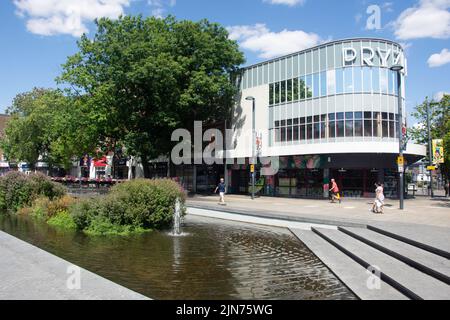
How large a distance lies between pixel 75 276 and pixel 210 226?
995cm

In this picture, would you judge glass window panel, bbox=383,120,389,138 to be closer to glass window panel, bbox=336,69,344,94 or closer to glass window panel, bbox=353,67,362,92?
glass window panel, bbox=353,67,362,92

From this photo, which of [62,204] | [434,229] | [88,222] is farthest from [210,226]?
[434,229]

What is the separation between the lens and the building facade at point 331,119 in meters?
32.1

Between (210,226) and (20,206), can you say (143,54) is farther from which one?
(210,226)

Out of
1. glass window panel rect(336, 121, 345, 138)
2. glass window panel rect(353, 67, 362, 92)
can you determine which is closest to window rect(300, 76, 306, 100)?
glass window panel rect(336, 121, 345, 138)

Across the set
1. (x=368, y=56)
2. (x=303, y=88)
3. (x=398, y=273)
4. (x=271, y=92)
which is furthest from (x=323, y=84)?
(x=398, y=273)

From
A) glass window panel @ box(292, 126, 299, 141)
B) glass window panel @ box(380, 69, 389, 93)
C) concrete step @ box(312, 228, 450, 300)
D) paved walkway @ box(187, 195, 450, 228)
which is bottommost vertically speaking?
concrete step @ box(312, 228, 450, 300)

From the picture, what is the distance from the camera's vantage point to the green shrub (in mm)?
15430

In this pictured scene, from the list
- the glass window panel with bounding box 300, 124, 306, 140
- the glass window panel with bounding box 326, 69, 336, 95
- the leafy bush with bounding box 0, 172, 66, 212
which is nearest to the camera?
the leafy bush with bounding box 0, 172, 66, 212

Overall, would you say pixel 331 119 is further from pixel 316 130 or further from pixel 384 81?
pixel 384 81

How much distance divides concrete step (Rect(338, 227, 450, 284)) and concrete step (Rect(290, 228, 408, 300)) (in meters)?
1.02

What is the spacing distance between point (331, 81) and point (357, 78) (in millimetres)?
2083

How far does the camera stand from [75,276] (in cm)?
708

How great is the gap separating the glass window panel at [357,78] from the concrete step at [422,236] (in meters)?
19.9
